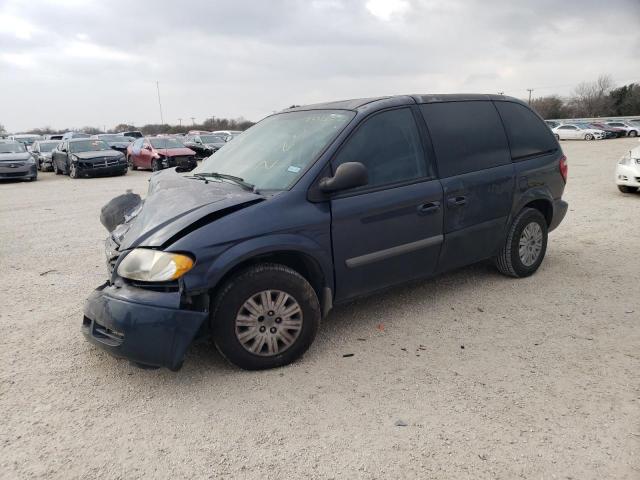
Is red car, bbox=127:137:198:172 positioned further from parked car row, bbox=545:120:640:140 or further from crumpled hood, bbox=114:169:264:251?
parked car row, bbox=545:120:640:140

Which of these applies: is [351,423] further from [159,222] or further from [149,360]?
[159,222]

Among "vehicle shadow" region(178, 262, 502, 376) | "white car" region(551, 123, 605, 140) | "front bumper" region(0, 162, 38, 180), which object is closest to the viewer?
"vehicle shadow" region(178, 262, 502, 376)

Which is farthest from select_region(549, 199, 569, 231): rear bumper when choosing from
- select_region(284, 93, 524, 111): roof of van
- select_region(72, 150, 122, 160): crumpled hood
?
select_region(72, 150, 122, 160): crumpled hood

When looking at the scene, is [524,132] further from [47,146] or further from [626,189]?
[47,146]

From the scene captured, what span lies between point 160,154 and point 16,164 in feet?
16.4

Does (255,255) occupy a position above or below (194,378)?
above

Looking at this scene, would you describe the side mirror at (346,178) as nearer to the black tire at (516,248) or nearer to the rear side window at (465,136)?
the rear side window at (465,136)

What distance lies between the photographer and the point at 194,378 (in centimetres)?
326

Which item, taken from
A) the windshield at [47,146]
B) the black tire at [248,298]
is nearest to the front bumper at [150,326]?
the black tire at [248,298]

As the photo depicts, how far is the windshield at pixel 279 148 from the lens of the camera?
11.9ft

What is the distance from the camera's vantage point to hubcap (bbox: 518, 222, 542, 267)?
4.85 metres

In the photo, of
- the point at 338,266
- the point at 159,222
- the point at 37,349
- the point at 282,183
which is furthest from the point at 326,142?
the point at 37,349

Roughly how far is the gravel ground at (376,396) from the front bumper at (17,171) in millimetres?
14525

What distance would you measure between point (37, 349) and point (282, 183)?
223 cm
